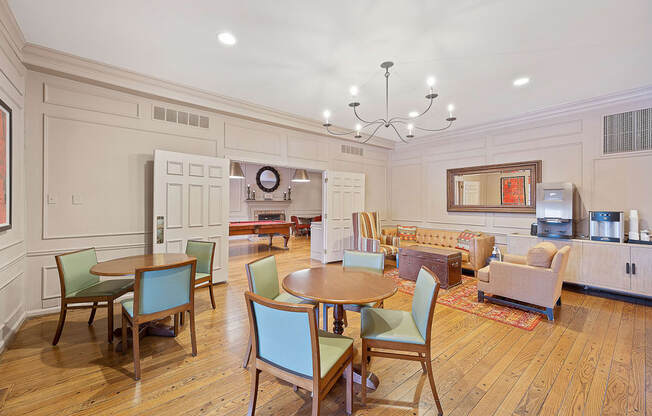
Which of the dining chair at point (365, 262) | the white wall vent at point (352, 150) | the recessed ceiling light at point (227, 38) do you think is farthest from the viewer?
the white wall vent at point (352, 150)

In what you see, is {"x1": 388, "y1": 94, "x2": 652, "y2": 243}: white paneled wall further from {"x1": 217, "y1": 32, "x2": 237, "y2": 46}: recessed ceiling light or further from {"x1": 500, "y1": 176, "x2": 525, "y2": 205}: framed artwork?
{"x1": 217, "y1": 32, "x2": 237, "y2": 46}: recessed ceiling light

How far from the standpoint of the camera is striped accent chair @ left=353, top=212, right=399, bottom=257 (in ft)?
18.0

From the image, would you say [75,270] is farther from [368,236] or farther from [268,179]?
[268,179]

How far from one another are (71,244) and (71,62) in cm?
210

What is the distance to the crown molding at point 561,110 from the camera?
3.87 metres

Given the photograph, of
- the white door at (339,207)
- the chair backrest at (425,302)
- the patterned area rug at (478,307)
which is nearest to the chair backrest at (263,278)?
the patterned area rug at (478,307)

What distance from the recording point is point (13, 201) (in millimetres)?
2645

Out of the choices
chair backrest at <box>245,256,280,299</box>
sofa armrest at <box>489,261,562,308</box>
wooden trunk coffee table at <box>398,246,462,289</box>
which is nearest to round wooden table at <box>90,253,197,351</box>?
chair backrest at <box>245,256,280,299</box>

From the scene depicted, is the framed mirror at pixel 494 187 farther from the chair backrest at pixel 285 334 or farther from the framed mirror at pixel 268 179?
the framed mirror at pixel 268 179

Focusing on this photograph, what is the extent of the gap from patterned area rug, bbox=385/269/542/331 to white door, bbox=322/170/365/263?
185 centimetres

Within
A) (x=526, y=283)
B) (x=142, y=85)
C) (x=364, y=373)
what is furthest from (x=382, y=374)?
(x=142, y=85)

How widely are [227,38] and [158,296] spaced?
2.44 metres

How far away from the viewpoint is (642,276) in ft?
11.8

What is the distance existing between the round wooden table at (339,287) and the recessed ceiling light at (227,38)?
7.68 ft
